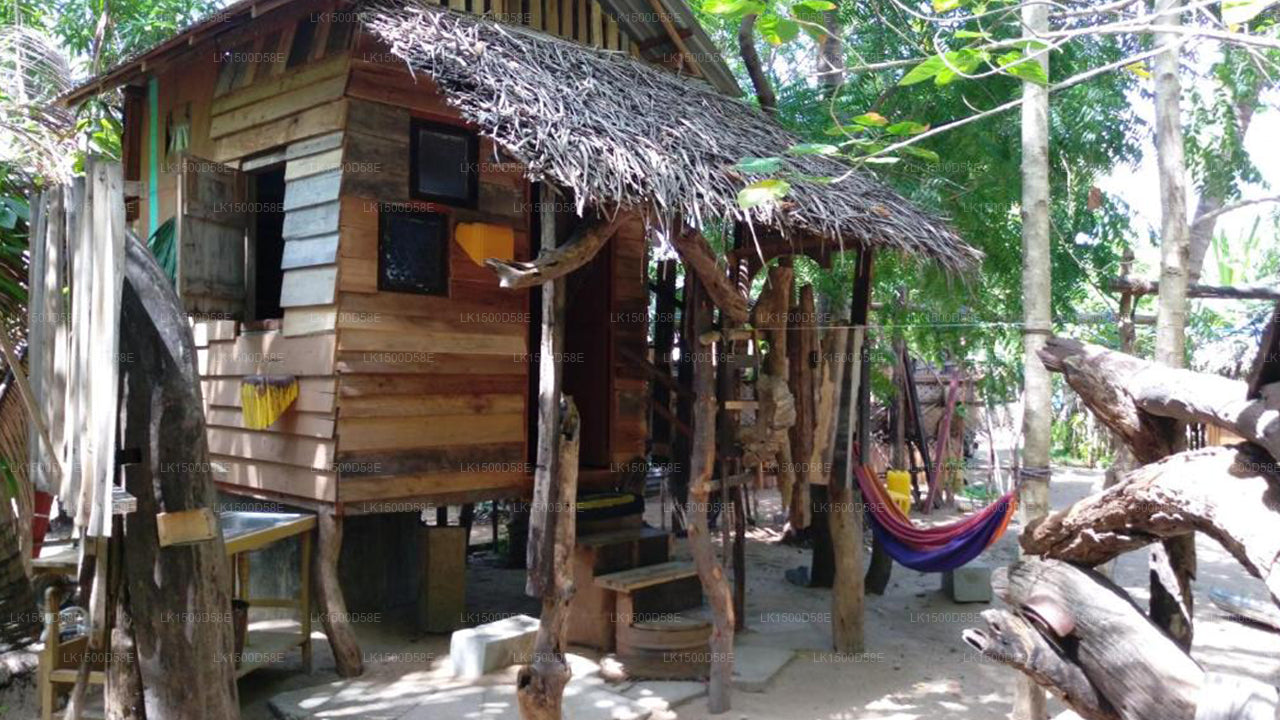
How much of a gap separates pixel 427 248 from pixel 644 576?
98.4 inches

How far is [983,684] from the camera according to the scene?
5539 millimetres

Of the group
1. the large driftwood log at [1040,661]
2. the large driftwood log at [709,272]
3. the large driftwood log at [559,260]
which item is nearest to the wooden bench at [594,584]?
the large driftwood log at [709,272]

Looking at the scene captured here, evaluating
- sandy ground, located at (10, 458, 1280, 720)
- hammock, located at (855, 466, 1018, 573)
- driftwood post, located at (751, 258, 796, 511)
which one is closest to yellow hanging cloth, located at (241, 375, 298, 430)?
sandy ground, located at (10, 458, 1280, 720)

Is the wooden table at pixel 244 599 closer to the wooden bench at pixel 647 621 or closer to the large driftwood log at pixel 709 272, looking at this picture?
the wooden bench at pixel 647 621

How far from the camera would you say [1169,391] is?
220cm

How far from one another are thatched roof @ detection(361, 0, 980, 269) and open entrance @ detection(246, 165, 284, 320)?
1.97 m

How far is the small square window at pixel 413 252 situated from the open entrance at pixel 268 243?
120 centimetres

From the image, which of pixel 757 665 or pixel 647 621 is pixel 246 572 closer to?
pixel 647 621

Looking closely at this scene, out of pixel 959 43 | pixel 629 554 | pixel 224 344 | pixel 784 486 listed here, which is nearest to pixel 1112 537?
pixel 784 486

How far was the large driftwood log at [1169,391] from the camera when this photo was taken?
182cm

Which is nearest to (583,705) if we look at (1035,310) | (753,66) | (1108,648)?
(1035,310)

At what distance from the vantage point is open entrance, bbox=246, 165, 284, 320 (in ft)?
20.8

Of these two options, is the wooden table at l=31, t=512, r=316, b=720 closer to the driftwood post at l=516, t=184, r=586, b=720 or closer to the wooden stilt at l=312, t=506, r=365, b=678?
the wooden stilt at l=312, t=506, r=365, b=678

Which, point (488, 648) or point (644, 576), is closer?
point (488, 648)
